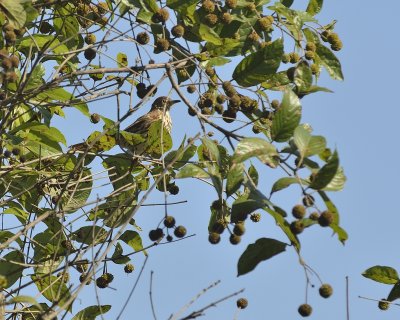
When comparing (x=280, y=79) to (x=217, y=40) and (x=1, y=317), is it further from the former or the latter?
(x=1, y=317)

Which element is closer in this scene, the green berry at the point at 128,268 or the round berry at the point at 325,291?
the round berry at the point at 325,291

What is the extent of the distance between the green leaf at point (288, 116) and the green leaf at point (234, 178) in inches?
10.4

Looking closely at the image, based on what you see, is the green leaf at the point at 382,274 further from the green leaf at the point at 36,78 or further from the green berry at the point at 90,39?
the green berry at the point at 90,39

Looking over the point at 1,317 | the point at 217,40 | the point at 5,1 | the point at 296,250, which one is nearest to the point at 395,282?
the point at 296,250

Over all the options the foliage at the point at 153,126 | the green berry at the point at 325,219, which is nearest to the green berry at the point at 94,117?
the foliage at the point at 153,126

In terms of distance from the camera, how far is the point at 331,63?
5102 mm

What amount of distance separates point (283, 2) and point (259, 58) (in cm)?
87

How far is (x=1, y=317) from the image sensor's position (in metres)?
4.37

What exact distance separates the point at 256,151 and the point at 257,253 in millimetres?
449

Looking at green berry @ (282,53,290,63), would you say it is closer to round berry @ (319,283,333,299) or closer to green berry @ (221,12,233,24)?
green berry @ (221,12,233,24)

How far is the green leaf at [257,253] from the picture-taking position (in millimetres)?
3857

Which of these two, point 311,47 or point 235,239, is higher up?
point 311,47

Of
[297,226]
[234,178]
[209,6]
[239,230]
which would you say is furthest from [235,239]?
[209,6]

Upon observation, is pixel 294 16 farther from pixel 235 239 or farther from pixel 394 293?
pixel 394 293
